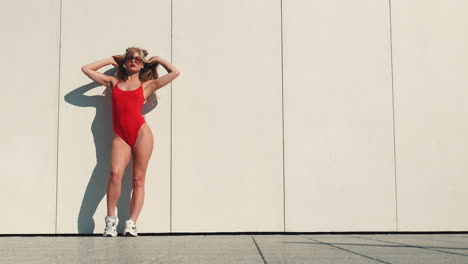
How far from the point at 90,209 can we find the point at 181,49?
1.72 metres

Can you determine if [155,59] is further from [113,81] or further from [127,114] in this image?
[127,114]

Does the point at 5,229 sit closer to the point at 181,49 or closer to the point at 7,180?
the point at 7,180

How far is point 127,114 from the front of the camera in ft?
13.9

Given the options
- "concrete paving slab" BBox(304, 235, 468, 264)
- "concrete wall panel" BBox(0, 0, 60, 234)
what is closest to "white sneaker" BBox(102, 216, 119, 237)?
"concrete wall panel" BBox(0, 0, 60, 234)

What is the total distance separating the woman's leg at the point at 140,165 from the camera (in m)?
4.18

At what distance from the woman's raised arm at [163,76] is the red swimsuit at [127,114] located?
0.13m

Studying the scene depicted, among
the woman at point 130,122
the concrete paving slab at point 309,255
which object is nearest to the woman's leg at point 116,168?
the woman at point 130,122

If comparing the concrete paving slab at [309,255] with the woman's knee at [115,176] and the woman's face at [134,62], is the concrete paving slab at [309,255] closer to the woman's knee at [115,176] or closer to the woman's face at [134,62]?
the woman's knee at [115,176]

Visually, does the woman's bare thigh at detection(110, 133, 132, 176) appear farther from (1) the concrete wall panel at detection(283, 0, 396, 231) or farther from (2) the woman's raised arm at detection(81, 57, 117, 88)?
(1) the concrete wall panel at detection(283, 0, 396, 231)

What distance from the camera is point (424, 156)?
14.6 feet

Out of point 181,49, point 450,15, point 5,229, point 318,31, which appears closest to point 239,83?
point 181,49

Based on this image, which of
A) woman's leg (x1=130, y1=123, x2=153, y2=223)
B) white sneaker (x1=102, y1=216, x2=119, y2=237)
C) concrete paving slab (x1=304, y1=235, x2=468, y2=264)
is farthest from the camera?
woman's leg (x1=130, y1=123, x2=153, y2=223)

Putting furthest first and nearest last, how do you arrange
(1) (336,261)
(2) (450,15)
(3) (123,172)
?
1. (2) (450,15)
2. (3) (123,172)
3. (1) (336,261)

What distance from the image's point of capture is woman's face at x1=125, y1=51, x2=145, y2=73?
429cm
